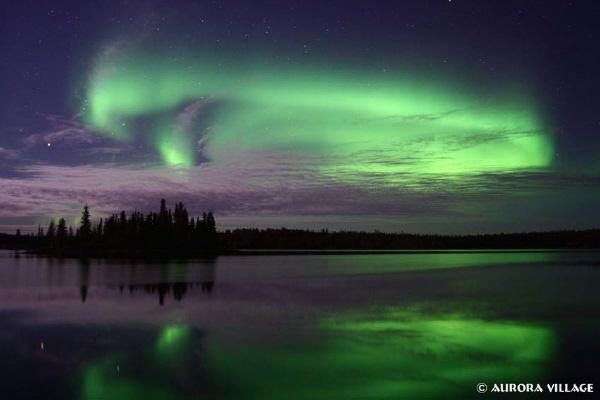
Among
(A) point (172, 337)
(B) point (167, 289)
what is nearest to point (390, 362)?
(A) point (172, 337)

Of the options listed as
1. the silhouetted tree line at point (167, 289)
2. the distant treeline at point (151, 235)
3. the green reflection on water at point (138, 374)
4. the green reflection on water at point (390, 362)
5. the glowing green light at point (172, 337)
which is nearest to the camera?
the green reflection on water at point (138, 374)

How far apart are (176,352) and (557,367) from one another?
11.8 metres

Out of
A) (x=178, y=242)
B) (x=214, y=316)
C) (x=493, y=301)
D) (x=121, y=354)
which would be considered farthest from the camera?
(x=178, y=242)

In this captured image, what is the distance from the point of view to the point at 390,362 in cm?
1457

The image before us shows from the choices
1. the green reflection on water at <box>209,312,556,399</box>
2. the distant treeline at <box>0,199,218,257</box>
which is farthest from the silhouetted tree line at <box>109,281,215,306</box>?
the distant treeline at <box>0,199,218,257</box>

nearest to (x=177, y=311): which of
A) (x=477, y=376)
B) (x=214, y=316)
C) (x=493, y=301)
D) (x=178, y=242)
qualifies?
(x=214, y=316)

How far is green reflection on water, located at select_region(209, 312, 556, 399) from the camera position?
12180mm

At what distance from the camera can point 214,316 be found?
2320 centimetres

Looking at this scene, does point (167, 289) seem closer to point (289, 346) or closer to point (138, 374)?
point (289, 346)

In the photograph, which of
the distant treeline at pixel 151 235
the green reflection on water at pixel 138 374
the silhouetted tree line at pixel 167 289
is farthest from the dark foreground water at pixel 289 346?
the distant treeline at pixel 151 235

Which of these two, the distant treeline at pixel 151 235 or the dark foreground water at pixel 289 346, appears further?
the distant treeline at pixel 151 235

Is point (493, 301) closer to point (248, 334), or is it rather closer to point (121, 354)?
point (248, 334)

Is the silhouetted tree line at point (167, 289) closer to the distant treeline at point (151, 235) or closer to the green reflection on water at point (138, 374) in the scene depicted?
the green reflection on water at point (138, 374)

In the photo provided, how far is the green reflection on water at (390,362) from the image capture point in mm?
12180
